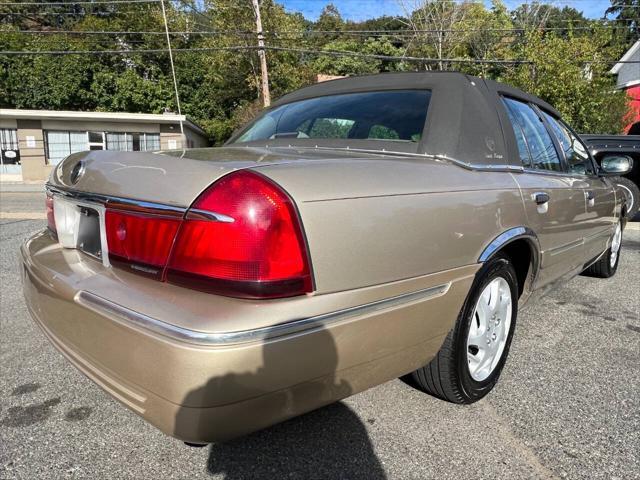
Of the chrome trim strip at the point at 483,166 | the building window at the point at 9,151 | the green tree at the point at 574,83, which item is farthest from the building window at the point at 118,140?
the chrome trim strip at the point at 483,166

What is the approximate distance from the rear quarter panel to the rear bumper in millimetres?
77

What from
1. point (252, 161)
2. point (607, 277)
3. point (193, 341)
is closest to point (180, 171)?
point (252, 161)

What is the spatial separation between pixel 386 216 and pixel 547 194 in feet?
4.68

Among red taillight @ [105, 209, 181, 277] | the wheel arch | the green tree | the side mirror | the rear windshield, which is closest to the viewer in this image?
red taillight @ [105, 209, 181, 277]

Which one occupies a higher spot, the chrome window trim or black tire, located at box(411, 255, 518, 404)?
the chrome window trim

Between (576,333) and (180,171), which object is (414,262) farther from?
(576,333)

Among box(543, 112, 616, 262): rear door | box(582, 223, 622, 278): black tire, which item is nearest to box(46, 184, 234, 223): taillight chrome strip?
box(543, 112, 616, 262): rear door

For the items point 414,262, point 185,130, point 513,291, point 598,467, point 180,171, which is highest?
point 185,130

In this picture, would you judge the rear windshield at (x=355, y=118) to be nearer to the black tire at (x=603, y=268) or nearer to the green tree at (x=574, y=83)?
the black tire at (x=603, y=268)

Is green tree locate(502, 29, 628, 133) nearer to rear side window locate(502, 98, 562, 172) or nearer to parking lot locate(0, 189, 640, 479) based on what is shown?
rear side window locate(502, 98, 562, 172)

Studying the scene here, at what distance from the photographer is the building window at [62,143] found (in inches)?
877

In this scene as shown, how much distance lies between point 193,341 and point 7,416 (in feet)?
4.89

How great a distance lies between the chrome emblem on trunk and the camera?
202cm

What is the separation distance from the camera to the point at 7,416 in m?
2.25
